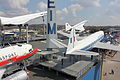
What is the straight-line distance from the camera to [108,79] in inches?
993

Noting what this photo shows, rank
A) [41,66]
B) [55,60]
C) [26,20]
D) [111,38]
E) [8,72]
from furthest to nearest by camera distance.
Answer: [111,38] < [26,20] < [55,60] < [41,66] < [8,72]

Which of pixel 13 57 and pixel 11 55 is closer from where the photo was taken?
pixel 11 55

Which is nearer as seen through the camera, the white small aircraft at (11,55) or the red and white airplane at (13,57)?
the red and white airplane at (13,57)

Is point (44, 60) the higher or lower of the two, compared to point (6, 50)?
lower

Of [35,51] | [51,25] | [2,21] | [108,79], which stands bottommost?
[108,79]

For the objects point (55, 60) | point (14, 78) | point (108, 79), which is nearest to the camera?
point (14, 78)

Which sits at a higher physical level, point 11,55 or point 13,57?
Answer: point 11,55

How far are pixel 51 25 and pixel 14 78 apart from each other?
38.9 ft

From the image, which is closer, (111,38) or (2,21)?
(2,21)

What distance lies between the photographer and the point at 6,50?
16625mm

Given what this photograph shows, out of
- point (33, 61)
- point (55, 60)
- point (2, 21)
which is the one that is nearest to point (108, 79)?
point (55, 60)

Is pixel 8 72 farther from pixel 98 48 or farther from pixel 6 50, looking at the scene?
pixel 98 48

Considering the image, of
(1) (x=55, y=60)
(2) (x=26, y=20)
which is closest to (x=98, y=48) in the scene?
(1) (x=55, y=60)

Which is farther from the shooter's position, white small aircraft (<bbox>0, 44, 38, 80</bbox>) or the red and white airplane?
white small aircraft (<bbox>0, 44, 38, 80</bbox>)
